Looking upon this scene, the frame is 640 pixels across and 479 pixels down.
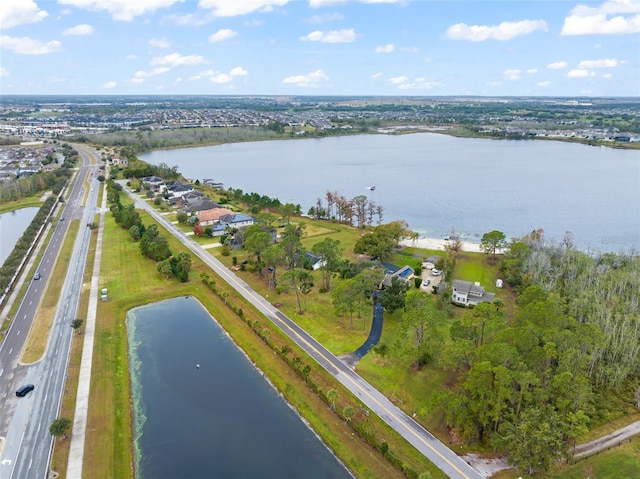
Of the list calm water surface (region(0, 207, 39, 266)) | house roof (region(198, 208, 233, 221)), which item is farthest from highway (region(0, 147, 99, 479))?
house roof (region(198, 208, 233, 221))

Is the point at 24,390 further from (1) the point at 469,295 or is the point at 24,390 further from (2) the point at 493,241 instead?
(2) the point at 493,241

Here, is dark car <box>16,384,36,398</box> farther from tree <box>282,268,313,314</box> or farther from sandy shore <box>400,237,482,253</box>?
sandy shore <box>400,237,482,253</box>

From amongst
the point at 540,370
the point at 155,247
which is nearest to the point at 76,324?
the point at 155,247

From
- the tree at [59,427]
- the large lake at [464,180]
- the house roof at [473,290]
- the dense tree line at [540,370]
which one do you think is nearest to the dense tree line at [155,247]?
the tree at [59,427]

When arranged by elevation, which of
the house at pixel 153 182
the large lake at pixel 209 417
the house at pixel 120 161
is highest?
the house at pixel 120 161

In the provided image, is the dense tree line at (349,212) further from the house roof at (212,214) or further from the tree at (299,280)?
the tree at (299,280)
